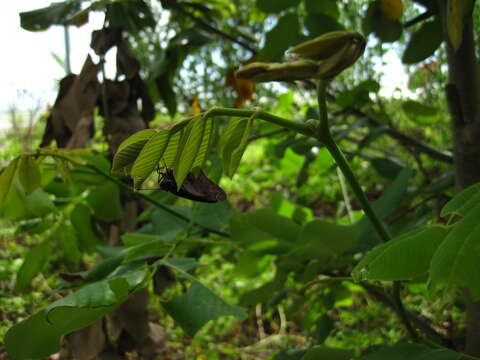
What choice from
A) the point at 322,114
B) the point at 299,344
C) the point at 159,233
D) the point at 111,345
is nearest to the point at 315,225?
the point at 322,114

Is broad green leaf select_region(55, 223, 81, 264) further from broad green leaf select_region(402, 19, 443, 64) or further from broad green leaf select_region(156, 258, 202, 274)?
broad green leaf select_region(402, 19, 443, 64)

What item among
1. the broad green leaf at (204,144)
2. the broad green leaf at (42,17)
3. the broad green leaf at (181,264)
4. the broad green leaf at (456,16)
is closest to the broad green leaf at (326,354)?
the broad green leaf at (181,264)

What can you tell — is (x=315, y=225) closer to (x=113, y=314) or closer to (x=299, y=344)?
Answer: (x=113, y=314)

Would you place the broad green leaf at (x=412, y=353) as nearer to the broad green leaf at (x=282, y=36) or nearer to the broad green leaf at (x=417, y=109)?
the broad green leaf at (x=282, y=36)

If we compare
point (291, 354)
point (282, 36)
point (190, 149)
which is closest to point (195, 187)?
point (190, 149)

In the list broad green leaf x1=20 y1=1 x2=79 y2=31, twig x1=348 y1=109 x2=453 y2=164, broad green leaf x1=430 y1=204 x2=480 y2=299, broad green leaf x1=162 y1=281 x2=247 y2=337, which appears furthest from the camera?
twig x1=348 y1=109 x2=453 y2=164

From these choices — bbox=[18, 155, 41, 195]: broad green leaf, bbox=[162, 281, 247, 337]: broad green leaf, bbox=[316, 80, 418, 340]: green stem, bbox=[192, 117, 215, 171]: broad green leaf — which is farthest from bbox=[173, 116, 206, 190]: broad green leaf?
bbox=[18, 155, 41, 195]: broad green leaf

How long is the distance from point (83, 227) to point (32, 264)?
0.51 ft

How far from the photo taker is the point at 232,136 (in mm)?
552

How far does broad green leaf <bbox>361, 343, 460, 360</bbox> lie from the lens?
1.84 ft

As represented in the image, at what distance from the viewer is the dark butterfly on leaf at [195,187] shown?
0.51 m

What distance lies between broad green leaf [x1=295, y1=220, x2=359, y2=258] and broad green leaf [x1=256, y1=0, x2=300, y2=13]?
47 centimetres

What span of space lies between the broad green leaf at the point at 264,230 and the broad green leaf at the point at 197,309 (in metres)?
0.19

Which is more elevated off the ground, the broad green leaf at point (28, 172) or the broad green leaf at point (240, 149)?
the broad green leaf at point (240, 149)
